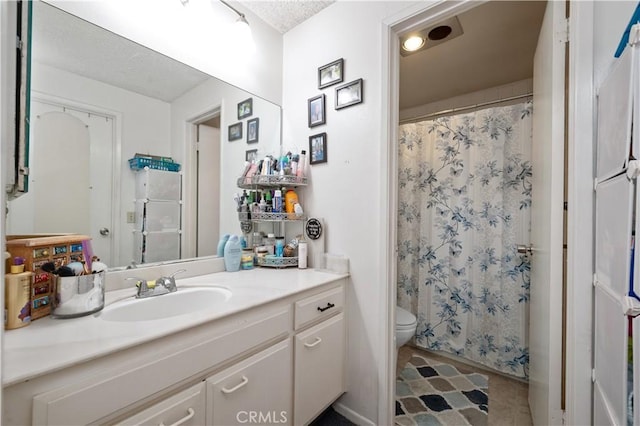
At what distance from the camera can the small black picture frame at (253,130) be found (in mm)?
1604

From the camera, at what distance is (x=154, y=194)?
1261mm

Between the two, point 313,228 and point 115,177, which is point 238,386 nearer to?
point 313,228

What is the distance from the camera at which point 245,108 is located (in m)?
1.58

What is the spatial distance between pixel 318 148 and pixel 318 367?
3.68 feet

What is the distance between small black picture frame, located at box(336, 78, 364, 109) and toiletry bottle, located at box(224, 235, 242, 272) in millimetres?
918

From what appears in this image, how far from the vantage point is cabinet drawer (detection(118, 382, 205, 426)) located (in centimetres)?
69

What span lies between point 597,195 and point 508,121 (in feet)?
4.29

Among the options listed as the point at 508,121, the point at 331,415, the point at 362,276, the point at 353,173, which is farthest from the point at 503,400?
the point at 508,121

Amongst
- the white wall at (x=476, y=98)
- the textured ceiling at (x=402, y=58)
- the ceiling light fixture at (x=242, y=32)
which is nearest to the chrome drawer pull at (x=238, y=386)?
the textured ceiling at (x=402, y=58)

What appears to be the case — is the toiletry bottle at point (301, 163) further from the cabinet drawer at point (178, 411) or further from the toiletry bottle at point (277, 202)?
the cabinet drawer at point (178, 411)

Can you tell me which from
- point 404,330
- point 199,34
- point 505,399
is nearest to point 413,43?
point 199,34

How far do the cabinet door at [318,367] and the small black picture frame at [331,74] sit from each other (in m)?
1.25

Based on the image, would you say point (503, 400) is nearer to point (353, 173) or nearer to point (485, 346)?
point (485, 346)

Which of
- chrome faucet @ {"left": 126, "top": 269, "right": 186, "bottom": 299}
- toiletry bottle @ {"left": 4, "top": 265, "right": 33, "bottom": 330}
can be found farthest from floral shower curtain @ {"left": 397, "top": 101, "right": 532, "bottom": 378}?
toiletry bottle @ {"left": 4, "top": 265, "right": 33, "bottom": 330}
